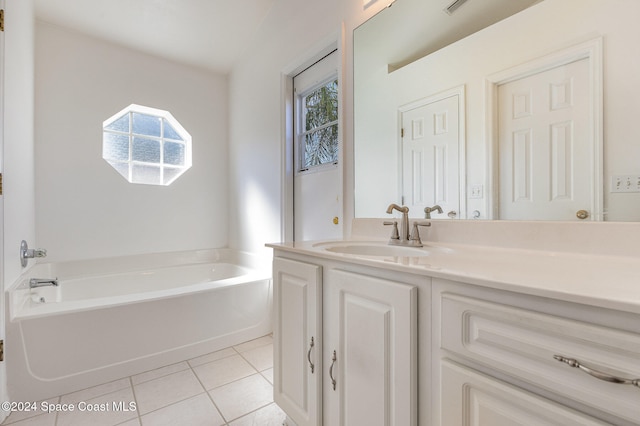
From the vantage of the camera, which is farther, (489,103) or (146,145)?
(146,145)

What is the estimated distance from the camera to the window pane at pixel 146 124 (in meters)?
2.70

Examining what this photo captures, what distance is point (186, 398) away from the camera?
148cm

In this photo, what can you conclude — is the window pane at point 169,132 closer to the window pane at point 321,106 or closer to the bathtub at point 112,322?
the bathtub at point 112,322

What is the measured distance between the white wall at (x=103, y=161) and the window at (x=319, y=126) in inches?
54.9

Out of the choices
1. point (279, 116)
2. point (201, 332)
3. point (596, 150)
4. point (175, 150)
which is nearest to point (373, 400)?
point (596, 150)

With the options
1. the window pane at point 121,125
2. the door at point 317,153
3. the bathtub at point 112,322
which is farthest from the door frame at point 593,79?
the window pane at point 121,125

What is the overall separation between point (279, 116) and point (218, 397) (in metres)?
1.99

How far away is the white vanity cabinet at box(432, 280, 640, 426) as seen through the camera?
1.43ft

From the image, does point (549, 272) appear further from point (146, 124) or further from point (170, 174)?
point (146, 124)

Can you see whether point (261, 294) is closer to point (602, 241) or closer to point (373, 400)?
point (373, 400)

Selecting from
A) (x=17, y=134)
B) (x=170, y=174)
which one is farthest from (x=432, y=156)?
(x=170, y=174)

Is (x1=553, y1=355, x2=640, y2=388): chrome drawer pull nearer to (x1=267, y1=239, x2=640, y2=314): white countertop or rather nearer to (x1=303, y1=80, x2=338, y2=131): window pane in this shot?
(x1=267, y1=239, x2=640, y2=314): white countertop

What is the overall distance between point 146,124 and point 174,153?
363 millimetres

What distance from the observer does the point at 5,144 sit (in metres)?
1.46
